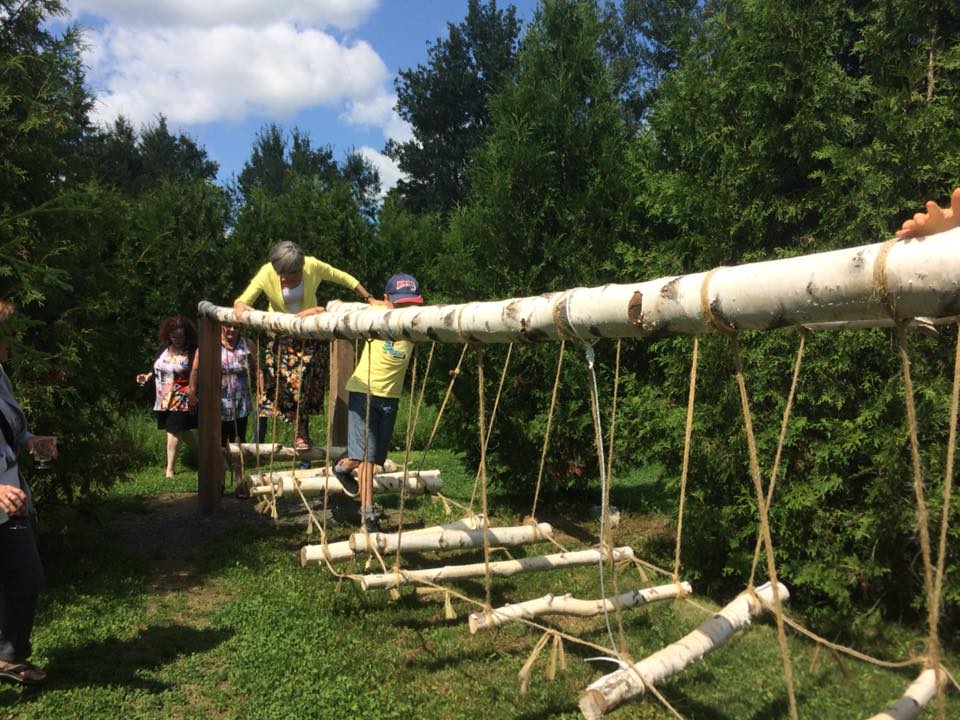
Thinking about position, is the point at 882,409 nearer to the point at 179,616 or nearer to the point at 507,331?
the point at 507,331

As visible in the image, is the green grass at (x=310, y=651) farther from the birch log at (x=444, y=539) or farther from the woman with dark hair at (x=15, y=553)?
the birch log at (x=444, y=539)

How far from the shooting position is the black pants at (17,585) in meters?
2.89

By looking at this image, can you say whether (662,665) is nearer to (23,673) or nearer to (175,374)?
(23,673)

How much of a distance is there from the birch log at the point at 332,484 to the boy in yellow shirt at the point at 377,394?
0.24m

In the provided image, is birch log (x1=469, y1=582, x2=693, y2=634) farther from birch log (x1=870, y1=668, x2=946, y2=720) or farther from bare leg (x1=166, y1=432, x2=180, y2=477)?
bare leg (x1=166, y1=432, x2=180, y2=477)

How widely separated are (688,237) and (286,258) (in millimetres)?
2690

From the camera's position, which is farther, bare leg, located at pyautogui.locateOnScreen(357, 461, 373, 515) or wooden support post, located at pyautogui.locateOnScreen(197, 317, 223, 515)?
wooden support post, located at pyautogui.locateOnScreen(197, 317, 223, 515)

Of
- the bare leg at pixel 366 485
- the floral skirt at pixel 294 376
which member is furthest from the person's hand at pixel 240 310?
the bare leg at pixel 366 485

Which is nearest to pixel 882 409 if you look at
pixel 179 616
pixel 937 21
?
pixel 937 21

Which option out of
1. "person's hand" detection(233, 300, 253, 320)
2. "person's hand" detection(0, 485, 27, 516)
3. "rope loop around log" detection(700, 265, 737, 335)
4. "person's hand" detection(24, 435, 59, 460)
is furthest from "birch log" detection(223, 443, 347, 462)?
"rope loop around log" detection(700, 265, 737, 335)

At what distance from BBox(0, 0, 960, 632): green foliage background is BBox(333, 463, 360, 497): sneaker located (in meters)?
1.37

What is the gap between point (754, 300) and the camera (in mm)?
1621

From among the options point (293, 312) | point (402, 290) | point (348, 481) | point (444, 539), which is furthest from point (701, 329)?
point (293, 312)

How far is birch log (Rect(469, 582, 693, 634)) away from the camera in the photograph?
2.84m
